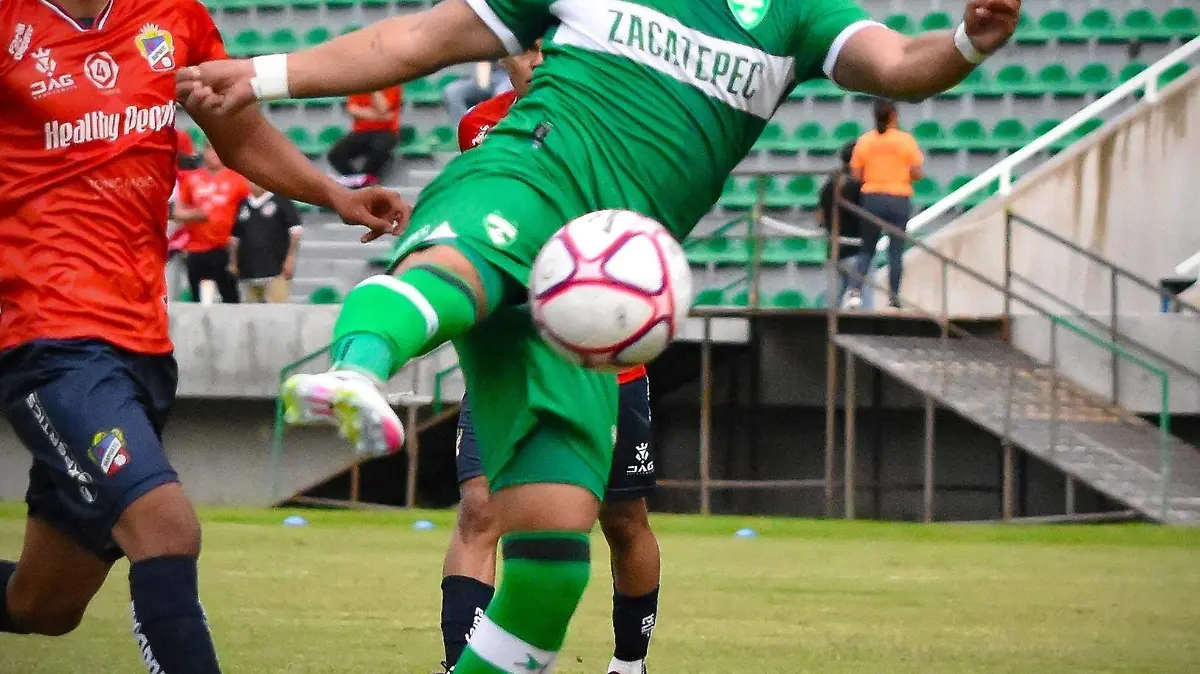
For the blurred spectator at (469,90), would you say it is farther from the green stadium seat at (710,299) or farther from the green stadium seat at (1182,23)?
the green stadium seat at (1182,23)

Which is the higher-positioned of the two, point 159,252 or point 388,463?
point 159,252

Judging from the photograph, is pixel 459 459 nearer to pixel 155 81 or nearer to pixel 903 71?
pixel 155 81

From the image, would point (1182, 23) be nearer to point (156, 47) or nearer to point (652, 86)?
point (156, 47)

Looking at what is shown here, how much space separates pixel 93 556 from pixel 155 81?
1.31m

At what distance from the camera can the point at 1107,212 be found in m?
18.8

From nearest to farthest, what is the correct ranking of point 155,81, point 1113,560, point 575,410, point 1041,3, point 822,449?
point 575,410 < point 155,81 < point 1113,560 < point 822,449 < point 1041,3

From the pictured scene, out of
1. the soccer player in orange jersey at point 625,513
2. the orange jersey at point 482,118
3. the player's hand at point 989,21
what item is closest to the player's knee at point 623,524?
the soccer player in orange jersey at point 625,513

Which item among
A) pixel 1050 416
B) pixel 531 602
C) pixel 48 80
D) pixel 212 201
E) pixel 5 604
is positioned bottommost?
pixel 1050 416

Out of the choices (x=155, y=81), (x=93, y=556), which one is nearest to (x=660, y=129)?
(x=155, y=81)

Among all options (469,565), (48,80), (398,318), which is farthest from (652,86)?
(469,565)

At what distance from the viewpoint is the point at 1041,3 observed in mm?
21125

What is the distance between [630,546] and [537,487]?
205cm

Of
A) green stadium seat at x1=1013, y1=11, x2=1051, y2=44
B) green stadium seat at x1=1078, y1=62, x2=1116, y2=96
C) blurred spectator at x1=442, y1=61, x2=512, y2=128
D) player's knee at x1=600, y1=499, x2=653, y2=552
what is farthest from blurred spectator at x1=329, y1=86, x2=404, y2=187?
player's knee at x1=600, y1=499, x2=653, y2=552

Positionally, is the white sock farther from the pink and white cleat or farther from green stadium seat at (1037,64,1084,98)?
green stadium seat at (1037,64,1084,98)
